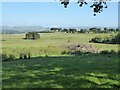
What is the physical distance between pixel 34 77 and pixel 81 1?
8708 millimetres

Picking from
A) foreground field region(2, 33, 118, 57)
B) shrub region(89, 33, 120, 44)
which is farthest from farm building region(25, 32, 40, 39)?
shrub region(89, 33, 120, 44)

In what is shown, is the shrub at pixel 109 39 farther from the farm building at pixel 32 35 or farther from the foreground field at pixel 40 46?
the farm building at pixel 32 35

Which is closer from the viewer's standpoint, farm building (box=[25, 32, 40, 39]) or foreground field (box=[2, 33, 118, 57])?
foreground field (box=[2, 33, 118, 57])

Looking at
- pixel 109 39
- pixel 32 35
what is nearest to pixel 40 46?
pixel 109 39

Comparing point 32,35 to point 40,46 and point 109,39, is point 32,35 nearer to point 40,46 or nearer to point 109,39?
point 109,39

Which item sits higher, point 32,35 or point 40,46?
point 32,35

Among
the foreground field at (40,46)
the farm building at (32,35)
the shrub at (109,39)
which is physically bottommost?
the foreground field at (40,46)

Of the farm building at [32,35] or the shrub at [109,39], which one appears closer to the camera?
the shrub at [109,39]

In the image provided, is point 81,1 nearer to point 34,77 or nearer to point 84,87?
point 34,77

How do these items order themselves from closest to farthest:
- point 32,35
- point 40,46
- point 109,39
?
point 40,46 < point 109,39 < point 32,35

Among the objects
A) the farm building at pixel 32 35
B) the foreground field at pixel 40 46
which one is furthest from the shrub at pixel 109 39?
the farm building at pixel 32 35

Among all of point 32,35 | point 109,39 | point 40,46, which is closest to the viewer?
point 40,46

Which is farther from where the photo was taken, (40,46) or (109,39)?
(109,39)

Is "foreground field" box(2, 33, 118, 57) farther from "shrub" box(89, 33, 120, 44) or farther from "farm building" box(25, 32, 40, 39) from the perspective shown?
"farm building" box(25, 32, 40, 39)
